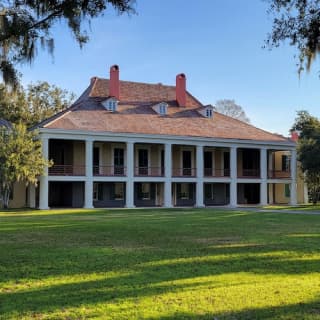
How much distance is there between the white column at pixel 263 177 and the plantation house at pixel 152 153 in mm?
77

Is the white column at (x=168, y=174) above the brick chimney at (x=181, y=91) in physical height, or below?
below

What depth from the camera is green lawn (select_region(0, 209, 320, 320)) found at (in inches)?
233

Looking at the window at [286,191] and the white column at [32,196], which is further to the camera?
the window at [286,191]

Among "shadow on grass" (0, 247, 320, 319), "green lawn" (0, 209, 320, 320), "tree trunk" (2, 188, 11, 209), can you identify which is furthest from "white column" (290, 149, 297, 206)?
"shadow on grass" (0, 247, 320, 319)

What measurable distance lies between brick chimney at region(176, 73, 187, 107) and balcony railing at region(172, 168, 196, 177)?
5.73 meters

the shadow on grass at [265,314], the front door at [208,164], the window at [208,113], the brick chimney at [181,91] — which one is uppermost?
the brick chimney at [181,91]

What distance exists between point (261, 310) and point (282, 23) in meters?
5.15

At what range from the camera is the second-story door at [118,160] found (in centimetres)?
3672

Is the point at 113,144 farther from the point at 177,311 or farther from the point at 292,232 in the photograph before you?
the point at 177,311

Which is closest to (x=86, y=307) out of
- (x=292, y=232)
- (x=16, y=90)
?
(x=16, y=90)

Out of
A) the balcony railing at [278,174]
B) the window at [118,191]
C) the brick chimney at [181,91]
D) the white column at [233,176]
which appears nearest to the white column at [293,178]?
the balcony railing at [278,174]

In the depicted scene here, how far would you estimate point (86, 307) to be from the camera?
236 inches

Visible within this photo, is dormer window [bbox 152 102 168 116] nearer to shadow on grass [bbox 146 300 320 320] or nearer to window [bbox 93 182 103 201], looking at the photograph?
window [bbox 93 182 103 201]

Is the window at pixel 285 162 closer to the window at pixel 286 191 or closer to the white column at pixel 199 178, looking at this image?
the window at pixel 286 191
